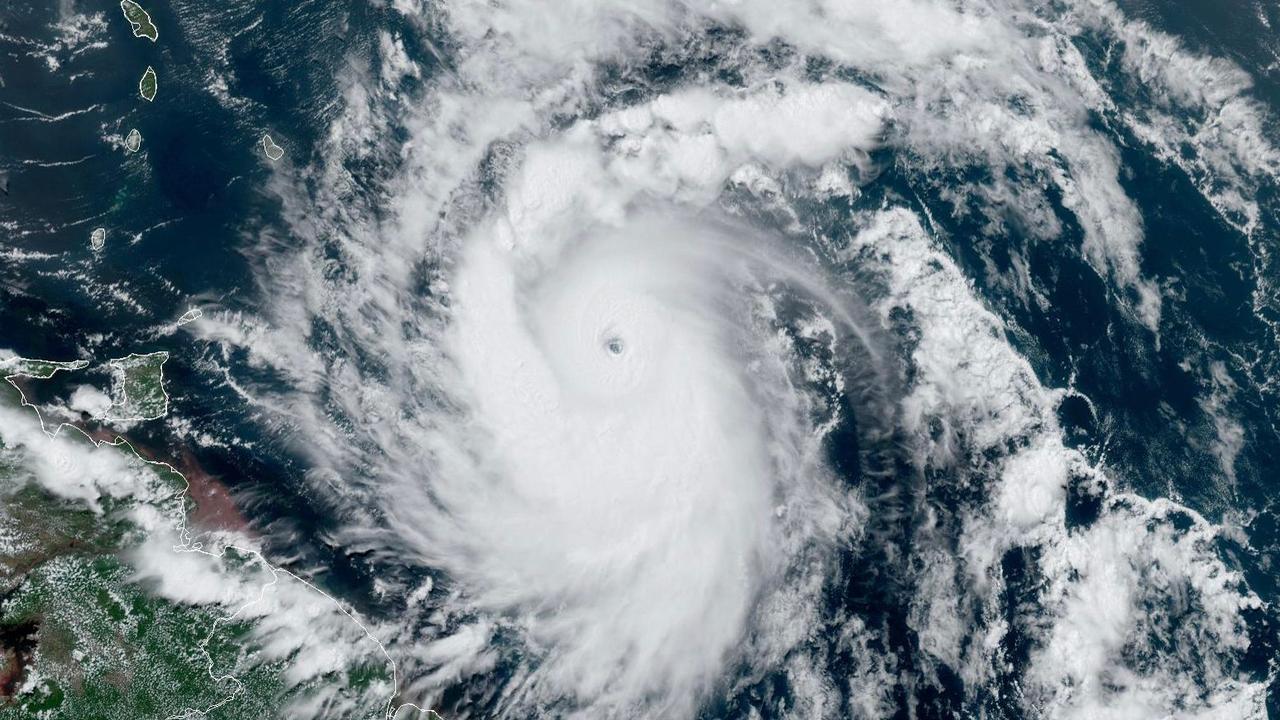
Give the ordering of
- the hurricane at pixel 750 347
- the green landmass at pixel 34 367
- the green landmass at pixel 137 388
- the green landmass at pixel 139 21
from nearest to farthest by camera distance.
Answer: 1. the green landmass at pixel 34 367
2. the green landmass at pixel 137 388
3. the hurricane at pixel 750 347
4. the green landmass at pixel 139 21

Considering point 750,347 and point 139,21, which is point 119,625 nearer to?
point 139,21

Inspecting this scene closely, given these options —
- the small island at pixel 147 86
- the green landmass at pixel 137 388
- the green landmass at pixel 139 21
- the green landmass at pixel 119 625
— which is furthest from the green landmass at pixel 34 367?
the green landmass at pixel 139 21

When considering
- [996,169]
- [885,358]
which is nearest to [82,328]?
[885,358]

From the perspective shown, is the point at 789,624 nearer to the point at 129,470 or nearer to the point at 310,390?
the point at 310,390

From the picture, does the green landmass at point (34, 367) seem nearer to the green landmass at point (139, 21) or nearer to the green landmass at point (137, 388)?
the green landmass at point (137, 388)

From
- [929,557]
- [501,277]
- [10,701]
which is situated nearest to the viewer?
[10,701]
